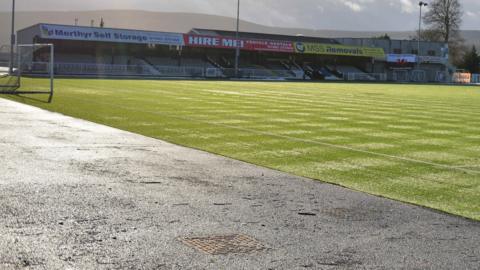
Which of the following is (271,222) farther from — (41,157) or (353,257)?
(41,157)

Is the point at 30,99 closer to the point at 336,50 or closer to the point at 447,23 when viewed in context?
the point at 336,50

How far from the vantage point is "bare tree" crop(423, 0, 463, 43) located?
115 m

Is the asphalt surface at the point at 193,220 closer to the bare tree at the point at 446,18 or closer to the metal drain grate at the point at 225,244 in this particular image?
the metal drain grate at the point at 225,244

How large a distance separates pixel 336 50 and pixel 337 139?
74.3 m

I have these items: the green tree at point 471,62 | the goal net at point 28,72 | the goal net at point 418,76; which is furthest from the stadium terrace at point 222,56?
the green tree at point 471,62

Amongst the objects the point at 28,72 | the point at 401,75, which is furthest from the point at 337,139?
the point at 401,75

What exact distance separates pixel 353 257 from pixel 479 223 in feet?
7.35

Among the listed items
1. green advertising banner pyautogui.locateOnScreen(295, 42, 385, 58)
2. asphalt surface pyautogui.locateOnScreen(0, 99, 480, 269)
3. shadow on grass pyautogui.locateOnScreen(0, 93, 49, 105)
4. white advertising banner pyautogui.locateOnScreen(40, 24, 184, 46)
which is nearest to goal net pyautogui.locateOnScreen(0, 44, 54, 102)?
shadow on grass pyautogui.locateOnScreen(0, 93, 49, 105)

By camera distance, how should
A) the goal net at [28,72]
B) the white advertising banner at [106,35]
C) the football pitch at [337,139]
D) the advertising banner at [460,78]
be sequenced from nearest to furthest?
1. the football pitch at [337,139]
2. the goal net at [28,72]
3. the white advertising banner at [106,35]
4. the advertising banner at [460,78]

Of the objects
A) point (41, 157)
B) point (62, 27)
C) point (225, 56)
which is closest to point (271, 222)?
point (41, 157)

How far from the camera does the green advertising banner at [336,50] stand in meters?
82.7

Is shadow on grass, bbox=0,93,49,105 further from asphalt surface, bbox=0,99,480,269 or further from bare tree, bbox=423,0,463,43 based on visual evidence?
bare tree, bbox=423,0,463,43

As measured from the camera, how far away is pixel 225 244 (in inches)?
225

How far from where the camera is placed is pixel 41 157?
10.2m
